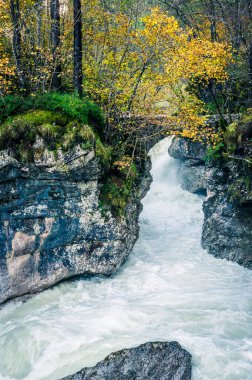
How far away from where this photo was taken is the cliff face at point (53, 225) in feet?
31.2

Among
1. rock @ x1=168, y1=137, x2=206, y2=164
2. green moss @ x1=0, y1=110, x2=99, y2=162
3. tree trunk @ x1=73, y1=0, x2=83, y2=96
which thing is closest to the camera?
green moss @ x1=0, y1=110, x2=99, y2=162

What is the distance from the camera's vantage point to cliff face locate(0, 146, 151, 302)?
31.2 ft

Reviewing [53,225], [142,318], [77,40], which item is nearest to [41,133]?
[53,225]

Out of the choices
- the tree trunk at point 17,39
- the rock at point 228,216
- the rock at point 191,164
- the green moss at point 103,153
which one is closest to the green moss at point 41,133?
the green moss at point 103,153

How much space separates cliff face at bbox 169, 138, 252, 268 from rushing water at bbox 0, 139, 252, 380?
53 centimetres

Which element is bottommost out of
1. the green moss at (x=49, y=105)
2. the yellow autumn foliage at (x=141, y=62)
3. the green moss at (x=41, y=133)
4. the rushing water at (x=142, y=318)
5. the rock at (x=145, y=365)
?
the rushing water at (x=142, y=318)

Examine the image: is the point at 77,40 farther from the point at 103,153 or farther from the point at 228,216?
the point at 228,216

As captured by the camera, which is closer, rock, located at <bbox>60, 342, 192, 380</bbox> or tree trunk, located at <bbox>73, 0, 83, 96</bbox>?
rock, located at <bbox>60, 342, 192, 380</bbox>

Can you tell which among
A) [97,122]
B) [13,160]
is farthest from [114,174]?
[13,160]

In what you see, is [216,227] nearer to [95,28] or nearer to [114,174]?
[114,174]

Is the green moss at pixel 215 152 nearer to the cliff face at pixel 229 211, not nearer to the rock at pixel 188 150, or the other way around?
the cliff face at pixel 229 211

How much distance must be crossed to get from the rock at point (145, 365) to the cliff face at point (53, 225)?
4051 mm

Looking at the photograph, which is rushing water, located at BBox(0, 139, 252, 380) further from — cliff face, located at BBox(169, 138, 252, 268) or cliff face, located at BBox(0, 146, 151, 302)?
cliff face, located at BBox(0, 146, 151, 302)

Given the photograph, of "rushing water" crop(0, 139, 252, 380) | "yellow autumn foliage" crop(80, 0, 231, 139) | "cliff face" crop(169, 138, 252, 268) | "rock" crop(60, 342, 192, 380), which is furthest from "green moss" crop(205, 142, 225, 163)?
"rock" crop(60, 342, 192, 380)
